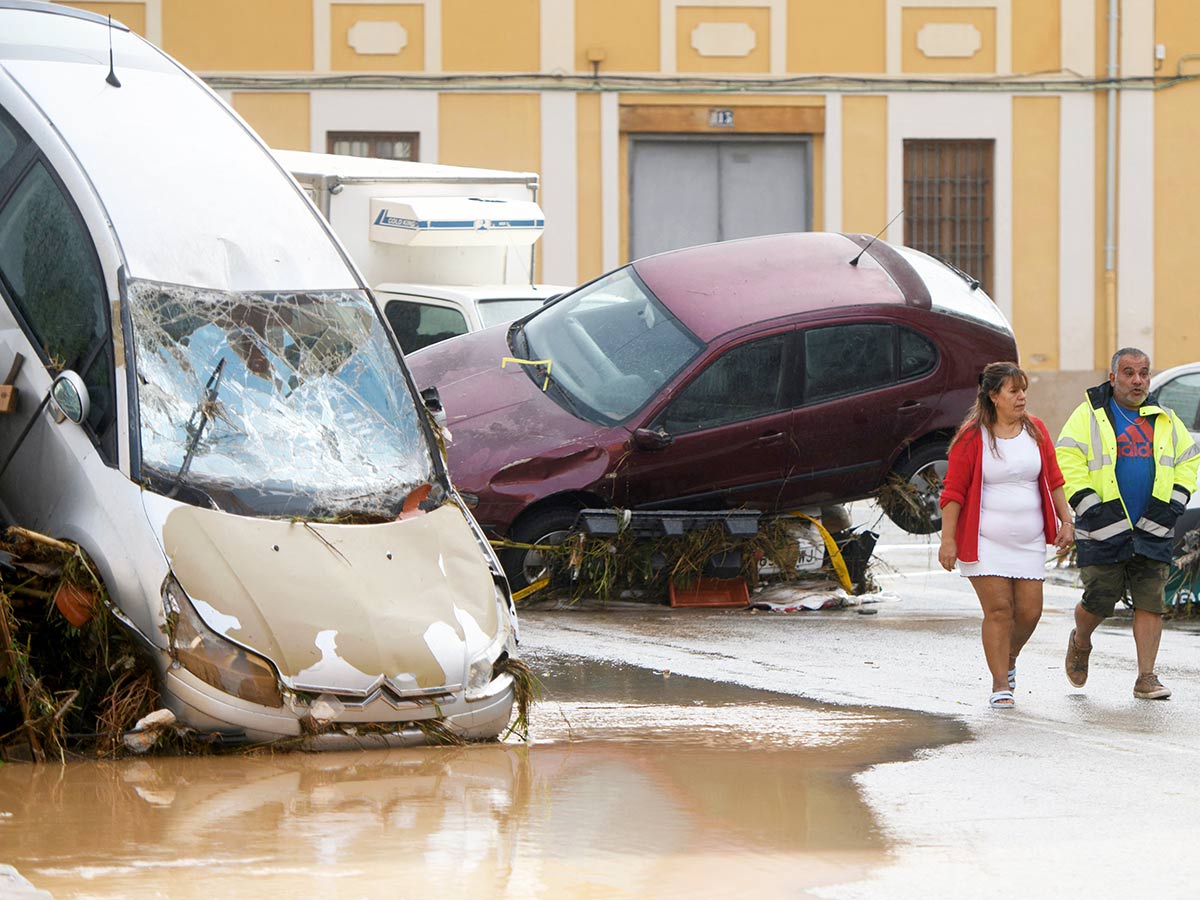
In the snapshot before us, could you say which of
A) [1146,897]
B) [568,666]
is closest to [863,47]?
[568,666]

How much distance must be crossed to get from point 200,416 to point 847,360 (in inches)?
221

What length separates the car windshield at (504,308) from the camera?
15.9 metres

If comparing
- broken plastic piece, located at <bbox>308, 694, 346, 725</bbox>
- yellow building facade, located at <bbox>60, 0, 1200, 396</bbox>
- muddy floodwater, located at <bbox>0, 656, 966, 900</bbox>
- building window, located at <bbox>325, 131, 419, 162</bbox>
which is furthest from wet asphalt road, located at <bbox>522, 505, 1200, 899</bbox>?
building window, located at <bbox>325, 131, 419, 162</bbox>

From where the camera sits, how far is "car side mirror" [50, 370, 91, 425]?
8.04 m

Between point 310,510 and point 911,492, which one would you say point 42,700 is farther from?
point 911,492

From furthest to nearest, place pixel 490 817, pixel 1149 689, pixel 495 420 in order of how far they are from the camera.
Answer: pixel 495 420 → pixel 1149 689 → pixel 490 817

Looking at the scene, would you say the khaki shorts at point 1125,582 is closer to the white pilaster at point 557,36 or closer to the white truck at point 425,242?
the white truck at point 425,242

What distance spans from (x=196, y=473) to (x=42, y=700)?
1.02 m

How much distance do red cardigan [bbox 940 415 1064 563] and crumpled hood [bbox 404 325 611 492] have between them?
3.22m

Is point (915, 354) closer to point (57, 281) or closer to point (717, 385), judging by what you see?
point (717, 385)

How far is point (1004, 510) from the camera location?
30.5 feet

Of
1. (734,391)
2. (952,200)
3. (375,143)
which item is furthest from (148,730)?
(952,200)

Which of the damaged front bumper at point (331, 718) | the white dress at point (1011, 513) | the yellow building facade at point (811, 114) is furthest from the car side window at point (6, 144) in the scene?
the yellow building facade at point (811, 114)

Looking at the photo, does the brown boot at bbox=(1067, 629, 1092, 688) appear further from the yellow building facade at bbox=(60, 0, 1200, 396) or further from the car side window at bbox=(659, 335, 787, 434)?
the yellow building facade at bbox=(60, 0, 1200, 396)
